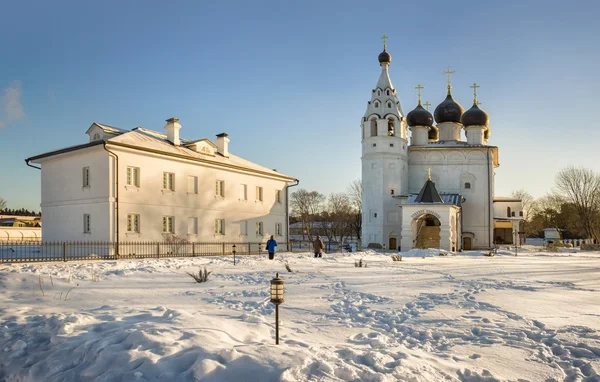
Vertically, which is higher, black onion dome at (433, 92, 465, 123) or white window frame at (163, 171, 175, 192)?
black onion dome at (433, 92, 465, 123)

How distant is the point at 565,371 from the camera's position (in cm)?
574

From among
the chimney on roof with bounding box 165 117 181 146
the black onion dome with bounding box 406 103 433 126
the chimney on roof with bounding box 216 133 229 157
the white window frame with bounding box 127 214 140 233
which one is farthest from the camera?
the black onion dome with bounding box 406 103 433 126

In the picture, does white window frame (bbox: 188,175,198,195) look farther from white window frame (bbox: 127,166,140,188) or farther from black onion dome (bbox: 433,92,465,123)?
black onion dome (bbox: 433,92,465,123)

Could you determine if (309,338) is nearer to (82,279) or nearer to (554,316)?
(554,316)

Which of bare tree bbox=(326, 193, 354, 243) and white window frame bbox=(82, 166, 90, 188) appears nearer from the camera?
white window frame bbox=(82, 166, 90, 188)

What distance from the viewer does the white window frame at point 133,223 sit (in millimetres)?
23469

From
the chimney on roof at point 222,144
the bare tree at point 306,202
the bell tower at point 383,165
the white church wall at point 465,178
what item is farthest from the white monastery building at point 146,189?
the bare tree at point 306,202

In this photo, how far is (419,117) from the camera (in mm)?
48094

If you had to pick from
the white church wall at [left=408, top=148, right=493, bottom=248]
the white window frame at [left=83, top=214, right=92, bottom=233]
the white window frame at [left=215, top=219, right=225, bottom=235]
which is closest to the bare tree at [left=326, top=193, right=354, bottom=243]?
the white church wall at [left=408, top=148, right=493, bottom=248]

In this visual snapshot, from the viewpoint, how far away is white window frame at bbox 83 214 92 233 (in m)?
23.3

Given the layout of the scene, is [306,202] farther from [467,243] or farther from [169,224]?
[169,224]

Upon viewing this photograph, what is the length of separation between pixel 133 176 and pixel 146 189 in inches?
37.1

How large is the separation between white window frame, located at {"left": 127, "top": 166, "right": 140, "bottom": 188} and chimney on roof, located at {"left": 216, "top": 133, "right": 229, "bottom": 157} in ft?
26.2

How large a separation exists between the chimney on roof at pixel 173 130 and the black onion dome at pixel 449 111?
30.3m
